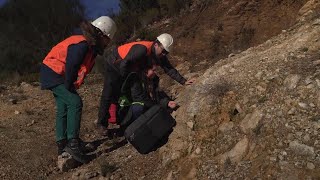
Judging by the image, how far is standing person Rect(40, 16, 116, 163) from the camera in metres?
6.02

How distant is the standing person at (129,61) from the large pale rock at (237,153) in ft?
5.15

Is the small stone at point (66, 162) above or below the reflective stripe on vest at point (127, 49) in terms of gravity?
below

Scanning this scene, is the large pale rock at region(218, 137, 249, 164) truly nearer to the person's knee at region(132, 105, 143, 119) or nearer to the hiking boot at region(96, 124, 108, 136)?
the person's knee at region(132, 105, 143, 119)

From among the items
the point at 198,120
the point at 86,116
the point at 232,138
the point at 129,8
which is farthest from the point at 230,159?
the point at 129,8

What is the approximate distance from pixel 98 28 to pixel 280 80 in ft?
6.86

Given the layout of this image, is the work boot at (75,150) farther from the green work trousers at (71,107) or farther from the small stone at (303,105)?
the small stone at (303,105)

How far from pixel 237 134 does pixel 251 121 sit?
19 centimetres

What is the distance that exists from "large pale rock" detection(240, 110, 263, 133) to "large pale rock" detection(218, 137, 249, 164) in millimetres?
135

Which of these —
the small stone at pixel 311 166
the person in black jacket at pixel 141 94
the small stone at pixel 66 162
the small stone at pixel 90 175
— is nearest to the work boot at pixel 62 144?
the small stone at pixel 66 162

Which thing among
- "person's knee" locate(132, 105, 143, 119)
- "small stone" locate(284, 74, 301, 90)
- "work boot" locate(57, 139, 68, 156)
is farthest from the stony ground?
"person's knee" locate(132, 105, 143, 119)

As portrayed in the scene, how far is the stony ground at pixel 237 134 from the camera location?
496 cm

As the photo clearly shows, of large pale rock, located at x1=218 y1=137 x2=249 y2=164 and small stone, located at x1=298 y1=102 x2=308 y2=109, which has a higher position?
small stone, located at x1=298 y1=102 x2=308 y2=109

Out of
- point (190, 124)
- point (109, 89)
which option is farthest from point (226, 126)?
point (109, 89)

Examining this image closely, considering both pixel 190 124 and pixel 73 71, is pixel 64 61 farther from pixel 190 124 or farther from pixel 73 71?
pixel 190 124
